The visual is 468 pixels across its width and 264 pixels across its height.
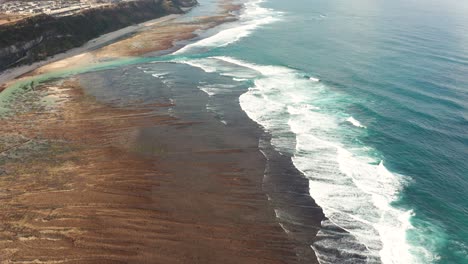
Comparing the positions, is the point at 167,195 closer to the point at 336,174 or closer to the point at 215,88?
the point at 336,174

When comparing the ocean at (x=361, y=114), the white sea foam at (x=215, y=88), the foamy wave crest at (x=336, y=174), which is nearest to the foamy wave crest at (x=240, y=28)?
the ocean at (x=361, y=114)

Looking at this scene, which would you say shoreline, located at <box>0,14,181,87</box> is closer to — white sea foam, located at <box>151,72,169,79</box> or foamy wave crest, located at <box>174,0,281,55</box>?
foamy wave crest, located at <box>174,0,281,55</box>

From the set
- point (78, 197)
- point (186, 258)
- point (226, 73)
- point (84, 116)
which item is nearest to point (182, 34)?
point (226, 73)

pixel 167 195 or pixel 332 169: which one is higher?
pixel 167 195

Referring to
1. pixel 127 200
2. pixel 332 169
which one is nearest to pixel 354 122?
pixel 332 169

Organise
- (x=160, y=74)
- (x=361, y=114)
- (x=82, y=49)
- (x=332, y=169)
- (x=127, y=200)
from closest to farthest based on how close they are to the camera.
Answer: (x=127, y=200) < (x=332, y=169) < (x=361, y=114) < (x=160, y=74) < (x=82, y=49)

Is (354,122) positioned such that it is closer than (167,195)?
No

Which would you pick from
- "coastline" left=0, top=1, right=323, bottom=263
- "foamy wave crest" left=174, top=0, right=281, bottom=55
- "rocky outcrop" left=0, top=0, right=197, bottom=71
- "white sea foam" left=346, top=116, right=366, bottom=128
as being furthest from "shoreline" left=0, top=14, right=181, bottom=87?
"white sea foam" left=346, top=116, right=366, bottom=128

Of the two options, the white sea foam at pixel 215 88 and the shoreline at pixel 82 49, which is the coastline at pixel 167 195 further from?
the shoreline at pixel 82 49
